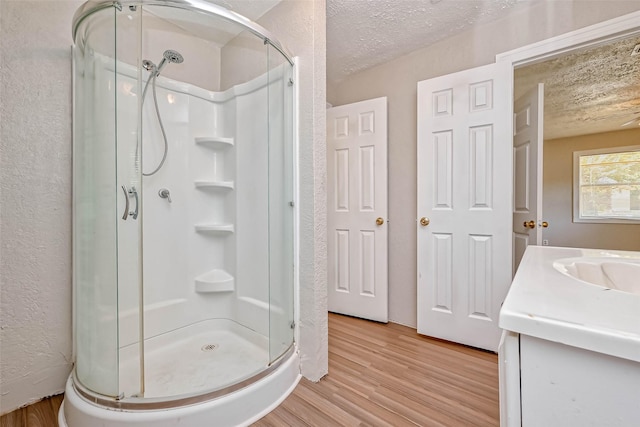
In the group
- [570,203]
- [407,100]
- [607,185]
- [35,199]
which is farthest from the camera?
[570,203]

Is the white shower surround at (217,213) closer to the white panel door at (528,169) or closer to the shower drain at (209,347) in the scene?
the shower drain at (209,347)

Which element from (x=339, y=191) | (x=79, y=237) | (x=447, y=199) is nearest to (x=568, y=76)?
(x=447, y=199)

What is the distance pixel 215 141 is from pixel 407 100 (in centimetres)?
152

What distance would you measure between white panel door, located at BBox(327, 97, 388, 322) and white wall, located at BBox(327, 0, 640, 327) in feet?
0.28

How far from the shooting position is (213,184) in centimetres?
197

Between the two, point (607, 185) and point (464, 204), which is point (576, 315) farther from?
point (607, 185)

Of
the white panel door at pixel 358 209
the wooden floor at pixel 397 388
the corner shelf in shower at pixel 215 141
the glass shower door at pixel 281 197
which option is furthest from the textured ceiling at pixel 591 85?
the corner shelf in shower at pixel 215 141

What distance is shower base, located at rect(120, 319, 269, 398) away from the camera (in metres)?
1.25

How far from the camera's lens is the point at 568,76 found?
2658mm

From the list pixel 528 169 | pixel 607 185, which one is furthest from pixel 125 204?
pixel 607 185

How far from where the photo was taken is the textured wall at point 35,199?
1291 mm

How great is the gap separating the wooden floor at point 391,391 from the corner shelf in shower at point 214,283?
0.82 m

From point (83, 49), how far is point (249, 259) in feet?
4.53

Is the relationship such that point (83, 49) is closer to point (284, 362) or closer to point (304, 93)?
point (304, 93)
